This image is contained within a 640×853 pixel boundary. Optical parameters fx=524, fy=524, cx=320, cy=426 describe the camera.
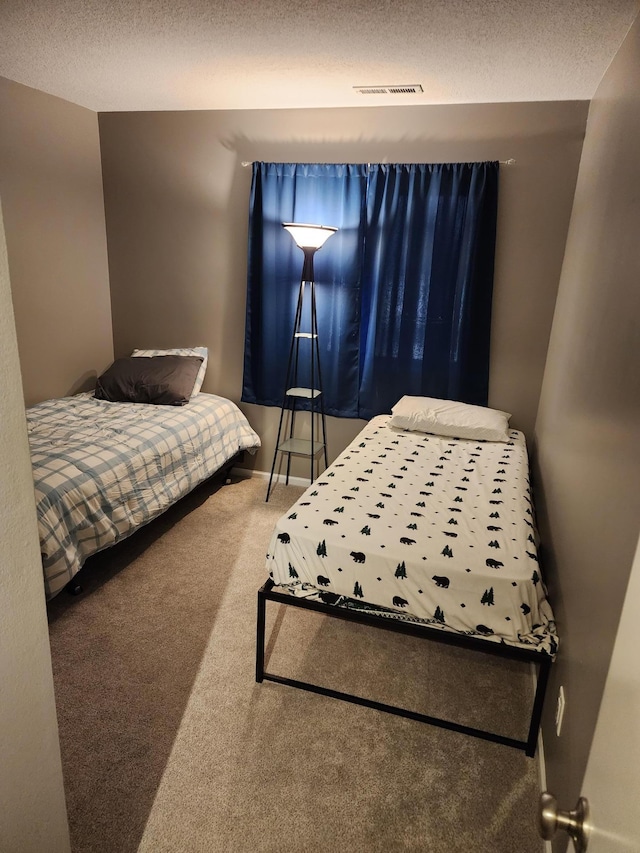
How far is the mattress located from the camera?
1.74m

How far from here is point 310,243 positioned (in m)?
3.20

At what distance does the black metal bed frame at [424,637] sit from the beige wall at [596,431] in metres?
0.06

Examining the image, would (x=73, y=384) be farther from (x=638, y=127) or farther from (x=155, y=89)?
(x=638, y=127)

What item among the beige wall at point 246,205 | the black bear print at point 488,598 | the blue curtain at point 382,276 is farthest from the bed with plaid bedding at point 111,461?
the black bear print at point 488,598

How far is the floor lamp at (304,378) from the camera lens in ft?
10.5

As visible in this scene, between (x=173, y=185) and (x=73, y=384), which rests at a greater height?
(x=173, y=185)

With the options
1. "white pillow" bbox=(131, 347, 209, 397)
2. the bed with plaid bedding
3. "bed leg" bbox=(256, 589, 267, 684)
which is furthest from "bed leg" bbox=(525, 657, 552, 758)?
"white pillow" bbox=(131, 347, 209, 397)

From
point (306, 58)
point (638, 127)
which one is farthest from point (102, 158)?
point (638, 127)

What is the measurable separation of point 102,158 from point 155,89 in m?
0.94

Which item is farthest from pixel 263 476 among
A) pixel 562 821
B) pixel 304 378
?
pixel 562 821

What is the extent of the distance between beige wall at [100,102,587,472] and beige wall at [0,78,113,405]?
6.1 inches

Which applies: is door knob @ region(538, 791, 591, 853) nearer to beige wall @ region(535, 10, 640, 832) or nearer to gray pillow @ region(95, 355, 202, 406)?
beige wall @ region(535, 10, 640, 832)

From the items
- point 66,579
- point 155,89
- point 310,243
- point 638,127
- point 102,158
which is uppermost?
point 155,89

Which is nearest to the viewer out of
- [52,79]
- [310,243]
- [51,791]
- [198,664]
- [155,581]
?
[51,791]
